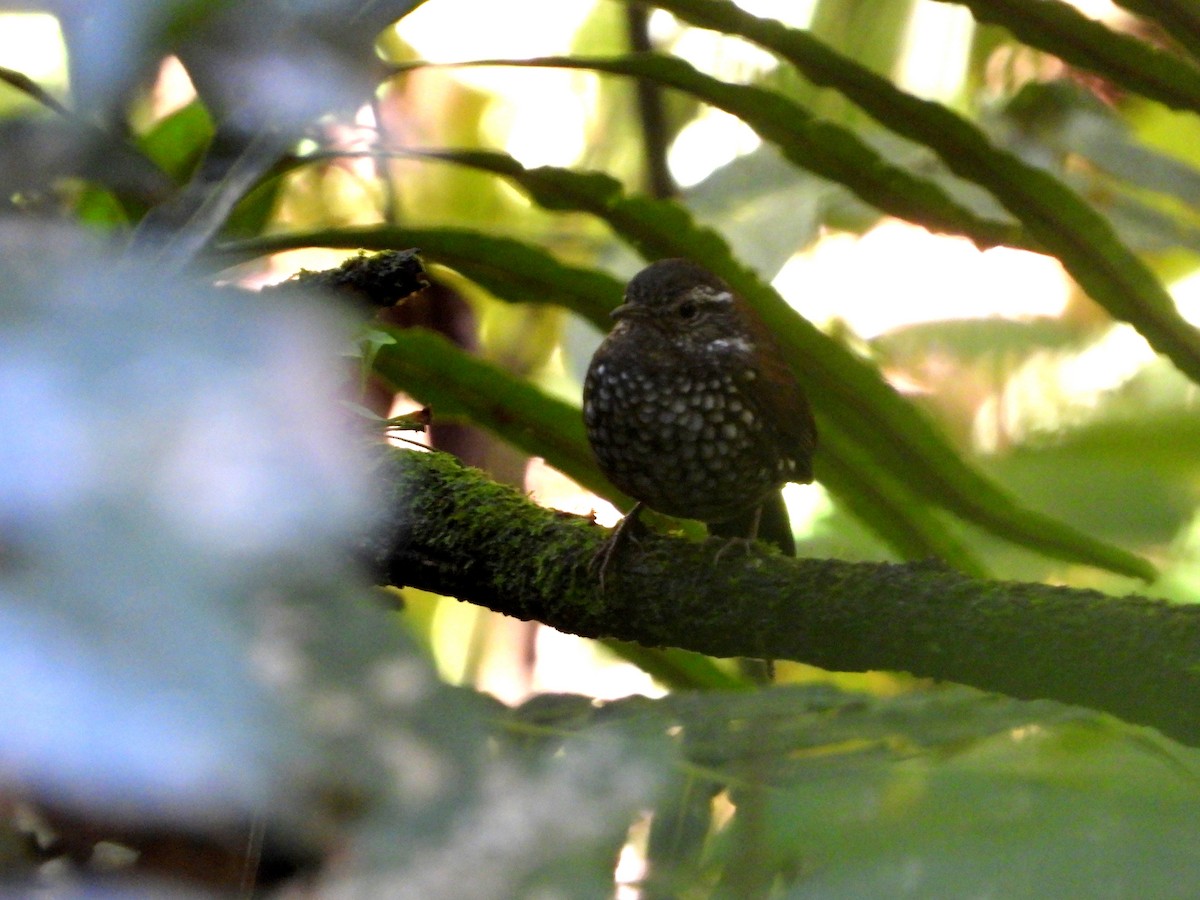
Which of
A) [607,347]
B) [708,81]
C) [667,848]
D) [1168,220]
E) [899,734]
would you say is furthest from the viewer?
[1168,220]

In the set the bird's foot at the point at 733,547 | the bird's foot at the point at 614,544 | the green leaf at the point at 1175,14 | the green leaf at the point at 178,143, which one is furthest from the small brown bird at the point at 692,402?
the green leaf at the point at 178,143

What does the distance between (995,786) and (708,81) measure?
1427mm

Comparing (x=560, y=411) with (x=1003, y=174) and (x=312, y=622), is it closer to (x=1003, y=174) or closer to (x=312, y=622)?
(x=1003, y=174)

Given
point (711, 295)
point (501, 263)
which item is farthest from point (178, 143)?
point (711, 295)

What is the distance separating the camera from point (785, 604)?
1246 mm

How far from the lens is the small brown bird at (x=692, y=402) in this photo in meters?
1.87

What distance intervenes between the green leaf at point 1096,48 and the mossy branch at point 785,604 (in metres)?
0.75

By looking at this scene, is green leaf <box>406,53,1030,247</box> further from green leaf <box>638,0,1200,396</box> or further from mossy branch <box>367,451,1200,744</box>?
mossy branch <box>367,451,1200,744</box>

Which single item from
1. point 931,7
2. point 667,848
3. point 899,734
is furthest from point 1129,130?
point 667,848

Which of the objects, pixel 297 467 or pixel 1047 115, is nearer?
pixel 297 467

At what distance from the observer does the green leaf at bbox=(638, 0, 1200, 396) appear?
5.00 feet

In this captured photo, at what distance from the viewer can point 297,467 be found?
0.31 m

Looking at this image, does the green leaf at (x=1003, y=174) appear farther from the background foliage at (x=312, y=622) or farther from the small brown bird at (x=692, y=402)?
the background foliage at (x=312, y=622)

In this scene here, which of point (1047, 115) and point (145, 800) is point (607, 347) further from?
point (145, 800)
